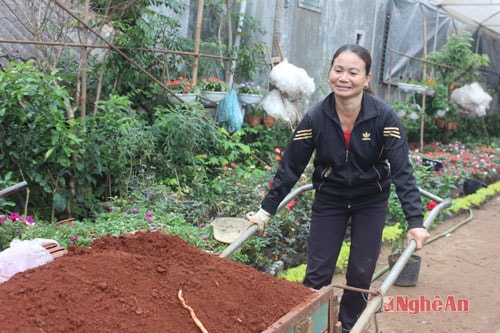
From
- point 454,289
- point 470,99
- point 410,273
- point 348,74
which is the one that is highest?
point 470,99

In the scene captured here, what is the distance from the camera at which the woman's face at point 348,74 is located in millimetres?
2836

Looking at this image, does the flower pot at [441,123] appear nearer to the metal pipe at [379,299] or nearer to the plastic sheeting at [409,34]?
the plastic sheeting at [409,34]

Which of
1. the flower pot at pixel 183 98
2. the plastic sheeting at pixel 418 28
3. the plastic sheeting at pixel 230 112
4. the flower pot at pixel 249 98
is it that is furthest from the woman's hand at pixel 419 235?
the plastic sheeting at pixel 418 28

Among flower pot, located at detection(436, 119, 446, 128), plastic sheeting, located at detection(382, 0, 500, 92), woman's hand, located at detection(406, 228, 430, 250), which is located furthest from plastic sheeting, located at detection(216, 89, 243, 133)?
flower pot, located at detection(436, 119, 446, 128)

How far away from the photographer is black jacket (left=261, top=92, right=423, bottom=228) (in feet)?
9.46

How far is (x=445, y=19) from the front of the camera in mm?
13312

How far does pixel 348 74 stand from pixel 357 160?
49 centimetres

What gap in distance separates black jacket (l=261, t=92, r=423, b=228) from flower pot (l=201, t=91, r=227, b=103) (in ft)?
13.0

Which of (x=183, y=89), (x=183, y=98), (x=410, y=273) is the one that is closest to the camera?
(x=410, y=273)

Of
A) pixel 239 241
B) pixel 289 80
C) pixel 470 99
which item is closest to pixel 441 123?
pixel 470 99

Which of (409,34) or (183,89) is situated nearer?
(183,89)

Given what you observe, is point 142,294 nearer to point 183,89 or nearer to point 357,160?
point 357,160

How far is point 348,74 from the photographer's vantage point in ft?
9.36

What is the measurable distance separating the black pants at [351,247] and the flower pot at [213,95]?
158 inches
